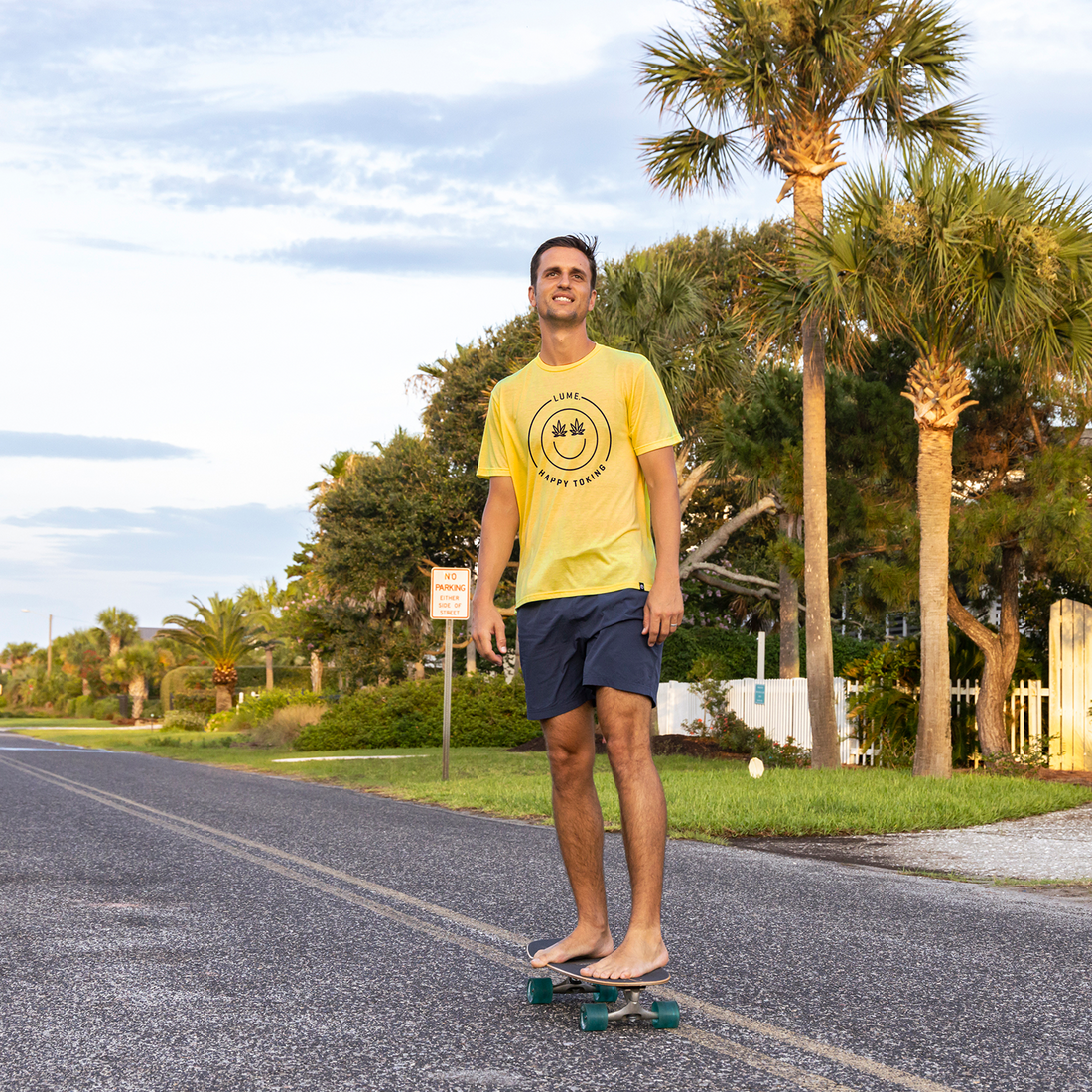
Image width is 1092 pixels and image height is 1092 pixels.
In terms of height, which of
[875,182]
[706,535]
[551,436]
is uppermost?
[875,182]

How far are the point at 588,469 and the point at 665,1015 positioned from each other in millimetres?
1561

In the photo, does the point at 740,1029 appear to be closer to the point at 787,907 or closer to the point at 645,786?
the point at 645,786

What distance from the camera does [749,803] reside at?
10422 mm

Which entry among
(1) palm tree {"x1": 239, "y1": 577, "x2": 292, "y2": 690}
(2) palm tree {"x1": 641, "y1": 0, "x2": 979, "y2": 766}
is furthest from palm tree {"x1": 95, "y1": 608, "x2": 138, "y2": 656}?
(2) palm tree {"x1": 641, "y1": 0, "x2": 979, "y2": 766}

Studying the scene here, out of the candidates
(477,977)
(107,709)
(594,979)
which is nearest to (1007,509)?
(477,977)

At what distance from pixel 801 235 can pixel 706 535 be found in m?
18.9

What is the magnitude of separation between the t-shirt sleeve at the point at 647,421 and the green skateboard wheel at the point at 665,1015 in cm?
157

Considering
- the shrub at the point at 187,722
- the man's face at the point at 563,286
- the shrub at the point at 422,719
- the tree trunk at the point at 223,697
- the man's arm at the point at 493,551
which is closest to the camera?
the man's face at the point at 563,286

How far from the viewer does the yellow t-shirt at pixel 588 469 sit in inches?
138

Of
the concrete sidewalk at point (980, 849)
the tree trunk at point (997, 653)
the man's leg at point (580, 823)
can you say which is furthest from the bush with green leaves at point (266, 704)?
the man's leg at point (580, 823)

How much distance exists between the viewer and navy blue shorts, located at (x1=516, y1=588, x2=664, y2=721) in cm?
341

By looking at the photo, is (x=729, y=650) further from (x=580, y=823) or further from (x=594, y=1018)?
(x=594, y=1018)

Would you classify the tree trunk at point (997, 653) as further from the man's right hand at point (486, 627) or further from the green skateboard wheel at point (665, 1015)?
the green skateboard wheel at point (665, 1015)

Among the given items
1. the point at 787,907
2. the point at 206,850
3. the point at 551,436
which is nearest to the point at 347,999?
the point at 551,436
